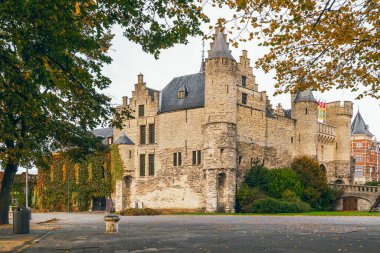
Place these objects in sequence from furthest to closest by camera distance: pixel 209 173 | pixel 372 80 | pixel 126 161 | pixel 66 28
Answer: pixel 126 161 → pixel 209 173 → pixel 372 80 → pixel 66 28

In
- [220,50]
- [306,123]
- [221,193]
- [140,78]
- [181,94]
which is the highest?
[220,50]

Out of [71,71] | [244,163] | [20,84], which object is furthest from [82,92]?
[244,163]

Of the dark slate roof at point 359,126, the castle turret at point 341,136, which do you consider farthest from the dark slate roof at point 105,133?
the dark slate roof at point 359,126

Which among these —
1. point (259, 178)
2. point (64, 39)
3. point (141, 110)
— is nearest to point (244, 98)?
point (259, 178)

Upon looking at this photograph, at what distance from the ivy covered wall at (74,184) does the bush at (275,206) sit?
55.3 ft

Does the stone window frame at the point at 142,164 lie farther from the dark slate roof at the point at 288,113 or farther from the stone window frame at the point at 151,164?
the dark slate roof at the point at 288,113

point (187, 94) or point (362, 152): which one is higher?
point (187, 94)

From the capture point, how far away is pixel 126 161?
51688 mm

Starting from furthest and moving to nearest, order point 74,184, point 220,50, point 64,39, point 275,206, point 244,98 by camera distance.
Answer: point 74,184, point 244,98, point 220,50, point 275,206, point 64,39

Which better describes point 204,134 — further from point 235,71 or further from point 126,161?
point 126,161

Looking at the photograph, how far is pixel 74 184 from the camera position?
5506cm

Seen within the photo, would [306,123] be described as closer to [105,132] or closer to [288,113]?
[288,113]

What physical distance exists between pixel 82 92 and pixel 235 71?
33180 mm

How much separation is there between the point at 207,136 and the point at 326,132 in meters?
20.6
